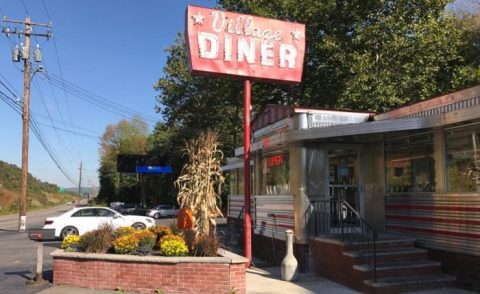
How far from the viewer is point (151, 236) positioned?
441 inches

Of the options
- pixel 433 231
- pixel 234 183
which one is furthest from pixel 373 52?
pixel 433 231

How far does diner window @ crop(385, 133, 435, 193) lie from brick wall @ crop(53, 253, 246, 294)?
447cm

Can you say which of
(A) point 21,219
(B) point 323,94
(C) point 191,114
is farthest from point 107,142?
(B) point 323,94

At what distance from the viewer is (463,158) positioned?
10000 mm

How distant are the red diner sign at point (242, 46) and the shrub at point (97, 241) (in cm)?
424

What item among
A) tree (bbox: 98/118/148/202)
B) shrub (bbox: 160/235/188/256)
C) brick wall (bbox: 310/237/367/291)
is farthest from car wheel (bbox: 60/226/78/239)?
tree (bbox: 98/118/148/202)

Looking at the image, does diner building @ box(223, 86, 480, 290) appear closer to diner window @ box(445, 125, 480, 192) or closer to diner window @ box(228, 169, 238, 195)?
diner window @ box(445, 125, 480, 192)

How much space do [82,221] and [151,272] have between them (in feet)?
44.8

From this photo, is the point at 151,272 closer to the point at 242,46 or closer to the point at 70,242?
the point at 70,242

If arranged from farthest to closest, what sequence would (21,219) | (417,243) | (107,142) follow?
(107,142)
(21,219)
(417,243)

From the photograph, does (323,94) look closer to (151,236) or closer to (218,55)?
(218,55)

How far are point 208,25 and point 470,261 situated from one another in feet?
24.9

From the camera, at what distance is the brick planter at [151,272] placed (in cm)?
946

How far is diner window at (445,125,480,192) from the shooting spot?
963 centimetres
